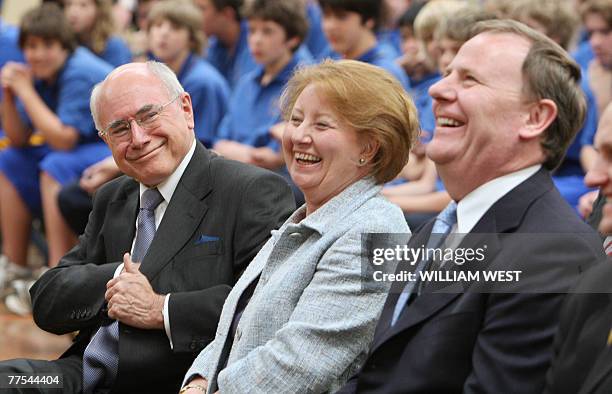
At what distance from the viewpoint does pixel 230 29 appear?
21.9 feet

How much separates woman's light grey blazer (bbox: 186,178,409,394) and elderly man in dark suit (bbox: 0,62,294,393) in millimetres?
237

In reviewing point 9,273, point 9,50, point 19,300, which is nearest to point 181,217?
point 19,300

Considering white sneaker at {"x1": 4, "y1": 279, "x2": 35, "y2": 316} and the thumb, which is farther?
white sneaker at {"x1": 4, "y1": 279, "x2": 35, "y2": 316}

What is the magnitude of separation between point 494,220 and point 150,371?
42.1 inches

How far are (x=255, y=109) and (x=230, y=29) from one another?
1.24 meters

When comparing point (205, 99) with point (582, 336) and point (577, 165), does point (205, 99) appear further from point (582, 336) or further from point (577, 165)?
point (582, 336)

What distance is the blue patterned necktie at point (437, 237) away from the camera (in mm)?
2330

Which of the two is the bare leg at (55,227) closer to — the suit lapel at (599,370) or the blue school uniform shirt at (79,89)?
the blue school uniform shirt at (79,89)

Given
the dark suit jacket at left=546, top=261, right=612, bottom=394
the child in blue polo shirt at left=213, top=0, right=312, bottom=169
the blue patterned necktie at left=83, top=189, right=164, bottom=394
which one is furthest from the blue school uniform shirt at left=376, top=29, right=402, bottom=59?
the dark suit jacket at left=546, top=261, right=612, bottom=394

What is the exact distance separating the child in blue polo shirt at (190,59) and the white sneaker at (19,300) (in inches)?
51.5

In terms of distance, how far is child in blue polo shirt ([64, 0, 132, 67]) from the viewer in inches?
259

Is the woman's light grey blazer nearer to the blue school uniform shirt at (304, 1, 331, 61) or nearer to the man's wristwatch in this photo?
the man's wristwatch

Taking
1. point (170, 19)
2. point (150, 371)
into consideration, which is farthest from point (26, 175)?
point (150, 371)

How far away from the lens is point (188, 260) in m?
2.89
